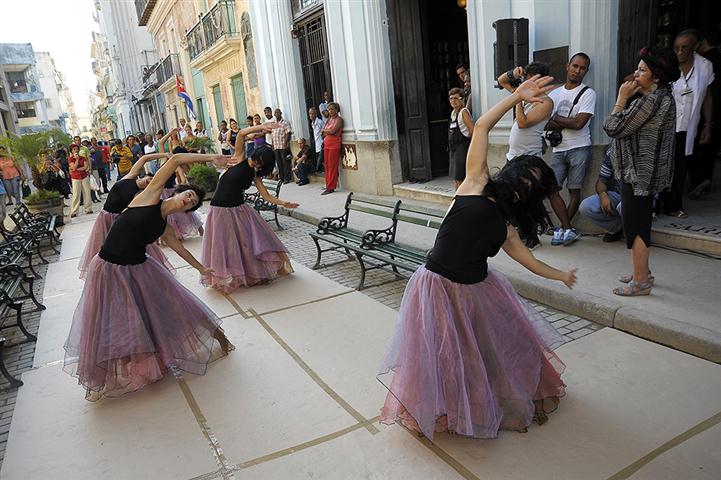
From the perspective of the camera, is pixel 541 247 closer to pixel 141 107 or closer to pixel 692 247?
pixel 692 247

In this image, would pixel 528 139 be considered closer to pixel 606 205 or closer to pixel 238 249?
pixel 606 205

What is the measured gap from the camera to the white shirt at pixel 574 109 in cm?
548

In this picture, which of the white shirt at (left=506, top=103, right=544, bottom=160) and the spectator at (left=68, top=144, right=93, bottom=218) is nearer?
the white shirt at (left=506, top=103, right=544, bottom=160)

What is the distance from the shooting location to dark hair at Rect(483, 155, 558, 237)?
260 cm

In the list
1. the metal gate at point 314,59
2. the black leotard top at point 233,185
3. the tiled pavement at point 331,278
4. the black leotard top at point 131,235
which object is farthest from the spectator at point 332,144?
the black leotard top at point 131,235

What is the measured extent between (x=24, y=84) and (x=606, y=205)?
70.6 meters

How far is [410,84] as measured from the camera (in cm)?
965

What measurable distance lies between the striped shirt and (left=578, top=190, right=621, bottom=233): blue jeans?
1238mm

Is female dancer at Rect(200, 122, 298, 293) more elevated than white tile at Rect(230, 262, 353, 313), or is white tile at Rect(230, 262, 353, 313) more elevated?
female dancer at Rect(200, 122, 298, 293)

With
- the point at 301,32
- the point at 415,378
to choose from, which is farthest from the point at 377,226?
the point at 301,32

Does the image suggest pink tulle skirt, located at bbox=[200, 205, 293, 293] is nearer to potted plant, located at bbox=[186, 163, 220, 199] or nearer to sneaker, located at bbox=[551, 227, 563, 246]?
sneaker, located at bbox=[551, 227, 563, 246]

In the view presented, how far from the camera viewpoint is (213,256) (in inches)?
233

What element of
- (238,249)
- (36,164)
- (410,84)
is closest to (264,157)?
(238,249)

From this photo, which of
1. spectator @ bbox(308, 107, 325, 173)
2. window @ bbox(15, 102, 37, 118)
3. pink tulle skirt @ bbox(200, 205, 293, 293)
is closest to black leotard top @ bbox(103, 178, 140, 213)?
pink tulle skirt @ bbox(200, 205, 293, 293)
